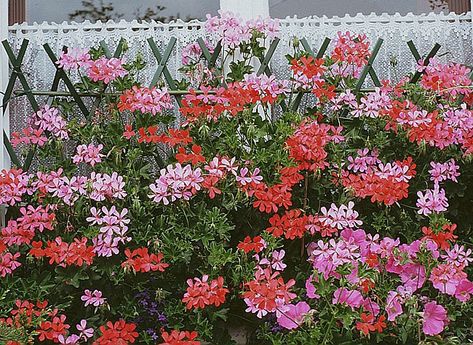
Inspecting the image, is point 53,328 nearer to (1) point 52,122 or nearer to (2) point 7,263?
(2) point 7,263

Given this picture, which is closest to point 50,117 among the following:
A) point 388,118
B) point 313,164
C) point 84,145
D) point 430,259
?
point 84,145

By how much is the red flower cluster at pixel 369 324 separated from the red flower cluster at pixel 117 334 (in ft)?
2.82

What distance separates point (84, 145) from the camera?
3.46 m

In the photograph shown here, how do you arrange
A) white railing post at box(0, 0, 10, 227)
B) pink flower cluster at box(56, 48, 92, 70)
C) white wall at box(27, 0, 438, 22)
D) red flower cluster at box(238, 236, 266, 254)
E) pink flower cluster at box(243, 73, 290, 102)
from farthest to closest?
white wall at box(27, 0, 438, 22) → white railing post at box(0, 0, 10, 227) → pink flower cluster at box(56, 48, 92, 70) → pink flower cluster at box(243, 73, 290, 102) → red flower cluster at box(238, 236, 266, 254)

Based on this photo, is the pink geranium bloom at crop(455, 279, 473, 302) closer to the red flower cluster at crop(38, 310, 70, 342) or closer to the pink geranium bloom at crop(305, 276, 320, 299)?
the pink geranium bloom at crop(305, 276, 320, 299)

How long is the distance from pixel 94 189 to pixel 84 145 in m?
0.27

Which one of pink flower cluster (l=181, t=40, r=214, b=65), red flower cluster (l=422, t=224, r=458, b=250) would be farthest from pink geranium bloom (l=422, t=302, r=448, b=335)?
pink flower cluster (l=181, t=40, r=214, b=65)

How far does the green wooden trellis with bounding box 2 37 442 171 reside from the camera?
12.0 feet

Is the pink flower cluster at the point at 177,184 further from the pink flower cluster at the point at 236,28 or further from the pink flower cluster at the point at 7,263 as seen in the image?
the pink flower cluster at the point at 236,28

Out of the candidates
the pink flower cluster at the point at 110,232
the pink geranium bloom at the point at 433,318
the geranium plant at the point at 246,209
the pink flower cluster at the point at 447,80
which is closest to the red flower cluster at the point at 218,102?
the geranium plant at the point at 246,209

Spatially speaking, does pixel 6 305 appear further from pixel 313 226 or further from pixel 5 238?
pixel 313 226

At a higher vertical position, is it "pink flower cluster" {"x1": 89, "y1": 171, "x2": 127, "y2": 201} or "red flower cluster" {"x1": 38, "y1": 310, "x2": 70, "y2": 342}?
"pink flower cluster" {"x1": 89, "y1": 171, "x2": 127, "y2": 201}

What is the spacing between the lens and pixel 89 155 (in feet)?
11.3

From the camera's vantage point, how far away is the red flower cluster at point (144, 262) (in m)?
3.17
